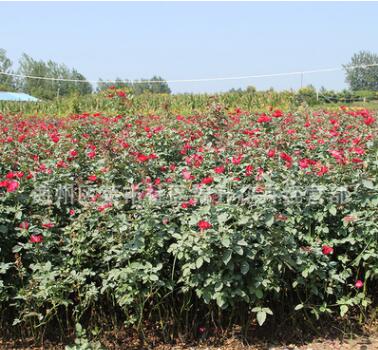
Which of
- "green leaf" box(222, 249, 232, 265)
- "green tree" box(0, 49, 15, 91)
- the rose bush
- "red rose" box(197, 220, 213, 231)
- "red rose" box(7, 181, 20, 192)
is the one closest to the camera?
"red rose" box(197, 220, 213, 231)

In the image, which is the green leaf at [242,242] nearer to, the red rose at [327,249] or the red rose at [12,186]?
the red rose at [327,249]

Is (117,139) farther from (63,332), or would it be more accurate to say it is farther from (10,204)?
(63,332)

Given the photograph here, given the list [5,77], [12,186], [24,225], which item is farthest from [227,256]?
[5,77]

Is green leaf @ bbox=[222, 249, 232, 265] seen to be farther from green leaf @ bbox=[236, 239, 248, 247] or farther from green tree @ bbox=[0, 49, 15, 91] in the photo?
green tree @ bbox=[0, 49, 15, 91]

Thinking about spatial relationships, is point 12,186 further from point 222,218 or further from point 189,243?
point 222,218

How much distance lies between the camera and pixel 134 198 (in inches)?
112

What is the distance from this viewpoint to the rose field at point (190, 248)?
8.32ft

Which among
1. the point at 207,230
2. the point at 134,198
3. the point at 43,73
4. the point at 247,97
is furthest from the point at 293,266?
the point at 43,73

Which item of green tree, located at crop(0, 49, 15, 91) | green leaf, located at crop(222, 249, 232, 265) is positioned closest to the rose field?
green leaf, located at crop(222, 249, 232, 265)

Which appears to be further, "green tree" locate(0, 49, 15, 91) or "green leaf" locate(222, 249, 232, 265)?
"green tree" locate(0, 49, 15, 91)

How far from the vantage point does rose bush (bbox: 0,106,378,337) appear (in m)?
2.54

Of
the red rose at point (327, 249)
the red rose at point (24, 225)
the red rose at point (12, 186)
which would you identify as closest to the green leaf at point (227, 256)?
the red rose at point (327, 249)

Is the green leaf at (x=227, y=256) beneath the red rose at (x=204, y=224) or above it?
beneath

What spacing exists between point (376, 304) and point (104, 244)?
1722mm
